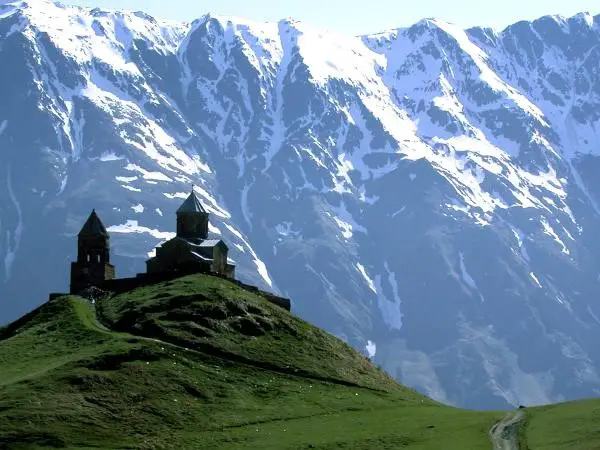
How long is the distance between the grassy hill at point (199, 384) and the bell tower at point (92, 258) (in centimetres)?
2181

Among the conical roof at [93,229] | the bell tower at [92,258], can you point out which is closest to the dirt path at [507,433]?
the bell tower at [92,258]

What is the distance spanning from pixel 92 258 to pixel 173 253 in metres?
11.7

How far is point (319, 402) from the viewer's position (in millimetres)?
117188

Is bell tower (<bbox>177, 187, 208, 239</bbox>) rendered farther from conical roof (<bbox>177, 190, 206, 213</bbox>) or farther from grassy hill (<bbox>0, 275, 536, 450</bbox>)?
grassy hill (<bbox>0, 275, 536, 450</bbox>)

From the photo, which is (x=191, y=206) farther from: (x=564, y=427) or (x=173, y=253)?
(x=564, y=427)

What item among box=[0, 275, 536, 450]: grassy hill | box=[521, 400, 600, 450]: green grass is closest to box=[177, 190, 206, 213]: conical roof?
box=[0, 275, 536, 450]: grassy hill

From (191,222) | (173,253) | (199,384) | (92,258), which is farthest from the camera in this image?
(191,222)

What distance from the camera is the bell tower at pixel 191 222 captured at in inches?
6708

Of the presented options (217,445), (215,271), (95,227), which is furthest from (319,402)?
(95,227)

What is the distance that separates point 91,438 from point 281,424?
15802 mm

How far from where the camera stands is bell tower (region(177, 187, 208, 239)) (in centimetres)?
17038

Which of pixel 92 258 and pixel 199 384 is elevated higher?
pixel 92 258

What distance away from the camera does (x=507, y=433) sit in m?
99.9

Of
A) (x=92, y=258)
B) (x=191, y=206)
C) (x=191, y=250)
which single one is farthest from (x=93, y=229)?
(x=191, y=250)
